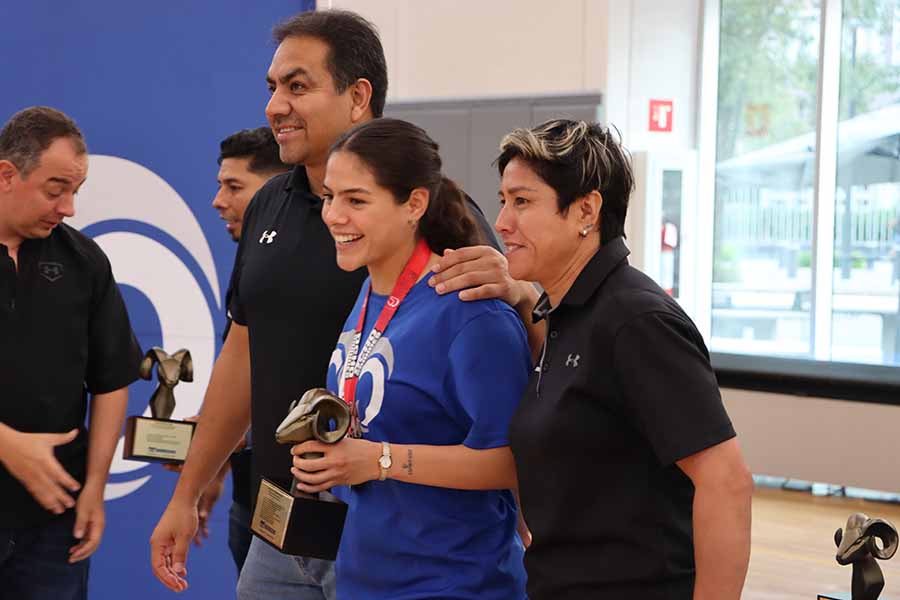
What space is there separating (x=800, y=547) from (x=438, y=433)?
17.6 ft

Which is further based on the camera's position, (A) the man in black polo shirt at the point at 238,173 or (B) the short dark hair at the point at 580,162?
(A) the man in black polo shirt at the point at 238,173

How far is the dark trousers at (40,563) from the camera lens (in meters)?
2.83

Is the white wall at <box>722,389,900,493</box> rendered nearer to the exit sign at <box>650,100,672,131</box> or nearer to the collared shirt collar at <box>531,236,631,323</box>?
the exit sign at <box>650,100,672,131</box>

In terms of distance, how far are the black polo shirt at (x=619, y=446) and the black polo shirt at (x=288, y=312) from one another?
61 centimetres

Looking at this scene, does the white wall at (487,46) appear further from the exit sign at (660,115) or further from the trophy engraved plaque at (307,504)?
the trophy engraved plaque at (307,504)

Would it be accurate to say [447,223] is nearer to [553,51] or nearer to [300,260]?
[300,260]

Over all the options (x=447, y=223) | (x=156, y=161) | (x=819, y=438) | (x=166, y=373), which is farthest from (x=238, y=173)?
(x=819, y=438)

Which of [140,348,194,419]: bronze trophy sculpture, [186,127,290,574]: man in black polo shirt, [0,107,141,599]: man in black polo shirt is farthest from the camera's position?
[186,127,290,574]: man in black polo shirt

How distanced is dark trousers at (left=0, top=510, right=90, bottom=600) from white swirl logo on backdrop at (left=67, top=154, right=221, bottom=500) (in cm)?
84

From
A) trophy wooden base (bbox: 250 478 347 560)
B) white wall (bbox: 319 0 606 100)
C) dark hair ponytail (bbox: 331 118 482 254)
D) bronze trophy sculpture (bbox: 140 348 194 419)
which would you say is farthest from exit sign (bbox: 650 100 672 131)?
trophy wooden base (bbox: 250 478 347 560)

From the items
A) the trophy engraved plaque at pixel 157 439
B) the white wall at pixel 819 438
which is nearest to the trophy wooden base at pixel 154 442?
the trophy engraved plaque at pixel 157 439

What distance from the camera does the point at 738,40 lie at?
9453mm

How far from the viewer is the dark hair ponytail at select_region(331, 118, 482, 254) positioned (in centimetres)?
215

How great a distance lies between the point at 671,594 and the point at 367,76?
4.26ft
